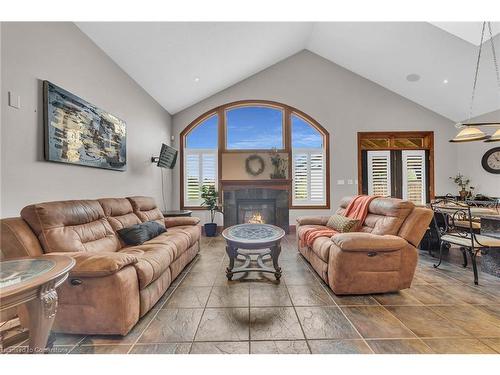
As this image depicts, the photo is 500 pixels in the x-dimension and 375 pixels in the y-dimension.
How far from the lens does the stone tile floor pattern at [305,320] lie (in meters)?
1.66

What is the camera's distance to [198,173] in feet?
20.0

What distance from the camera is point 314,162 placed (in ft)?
20.0

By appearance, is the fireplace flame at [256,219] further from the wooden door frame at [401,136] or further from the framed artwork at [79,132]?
the framed artwork at [79,132]

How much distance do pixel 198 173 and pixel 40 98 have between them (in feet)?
13.1

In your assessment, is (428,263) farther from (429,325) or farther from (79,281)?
(79,281)

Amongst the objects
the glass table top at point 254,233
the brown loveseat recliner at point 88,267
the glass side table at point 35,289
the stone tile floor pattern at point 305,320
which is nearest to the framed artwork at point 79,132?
the brown loveseat recliner at point 88,267

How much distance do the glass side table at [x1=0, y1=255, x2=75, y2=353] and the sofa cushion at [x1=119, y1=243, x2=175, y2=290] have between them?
0.59m

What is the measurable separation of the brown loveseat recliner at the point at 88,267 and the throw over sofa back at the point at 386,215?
2385mm

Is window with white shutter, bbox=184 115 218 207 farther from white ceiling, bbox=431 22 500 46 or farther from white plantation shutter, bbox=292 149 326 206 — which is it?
white ceiling, bbox=431 22 500 46

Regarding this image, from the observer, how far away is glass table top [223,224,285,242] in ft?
9.25

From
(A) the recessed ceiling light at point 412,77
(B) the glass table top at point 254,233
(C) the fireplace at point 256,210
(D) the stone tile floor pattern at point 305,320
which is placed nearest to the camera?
(D) the stone tile floor pattern at point 305,320

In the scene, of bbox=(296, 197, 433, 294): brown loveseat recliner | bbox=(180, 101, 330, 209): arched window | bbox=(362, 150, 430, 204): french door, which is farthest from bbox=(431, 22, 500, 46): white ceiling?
bbox=(296, 197, 433, 294): brown loveseat recliner

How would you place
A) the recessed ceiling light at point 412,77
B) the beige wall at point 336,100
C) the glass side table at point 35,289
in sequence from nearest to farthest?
the glass side table at point 35,289 < the recessed ceiling light at point 412,77 < the beige wall at point 336,100

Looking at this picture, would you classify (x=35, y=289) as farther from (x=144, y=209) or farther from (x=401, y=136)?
(x=401, y=136)
